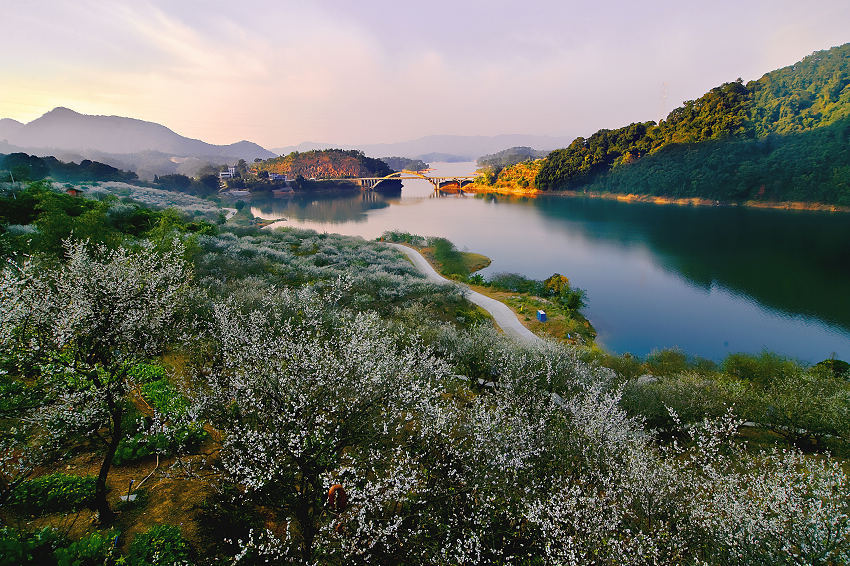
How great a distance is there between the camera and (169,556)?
15.1 feet

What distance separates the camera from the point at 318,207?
8119 cm

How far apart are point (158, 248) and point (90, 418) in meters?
11.1

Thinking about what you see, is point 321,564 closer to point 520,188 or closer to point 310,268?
point 310,268

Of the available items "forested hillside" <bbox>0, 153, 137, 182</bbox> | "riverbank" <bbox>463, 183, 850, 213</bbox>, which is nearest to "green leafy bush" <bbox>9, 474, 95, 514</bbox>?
"forested hillside" <bbox>0, 153, 137, 182</bbox>

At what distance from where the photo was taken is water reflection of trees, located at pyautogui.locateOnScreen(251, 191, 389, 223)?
6662 centimetres

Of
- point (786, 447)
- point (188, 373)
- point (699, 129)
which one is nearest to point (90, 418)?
point (188, 373)

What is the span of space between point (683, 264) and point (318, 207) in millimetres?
68487

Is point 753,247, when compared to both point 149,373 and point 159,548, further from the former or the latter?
point 159,548

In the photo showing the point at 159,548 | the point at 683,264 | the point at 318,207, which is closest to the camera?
the point at 159,548

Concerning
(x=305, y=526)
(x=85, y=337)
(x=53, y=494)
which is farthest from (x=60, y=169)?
(x=305, y=526)

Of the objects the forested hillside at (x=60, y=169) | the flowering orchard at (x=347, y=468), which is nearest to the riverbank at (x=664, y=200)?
the flowering orchard at (x=347, y=468)

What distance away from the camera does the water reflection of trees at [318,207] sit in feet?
219

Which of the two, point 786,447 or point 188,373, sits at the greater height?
point 188,373

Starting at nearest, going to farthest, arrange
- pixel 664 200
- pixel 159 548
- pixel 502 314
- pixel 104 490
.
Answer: pixel 159 548, pixel 104 490, pixel 502 314, pixel 664 200
